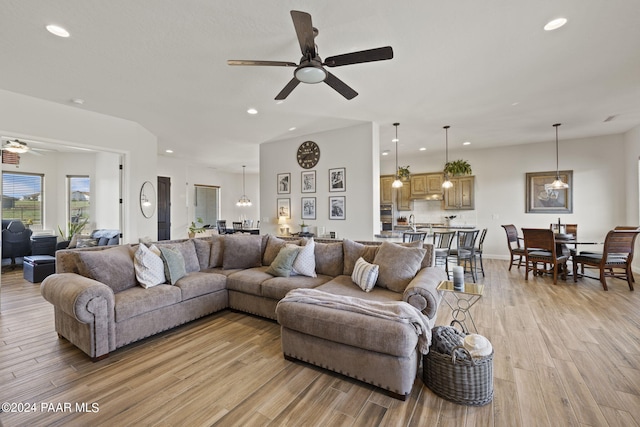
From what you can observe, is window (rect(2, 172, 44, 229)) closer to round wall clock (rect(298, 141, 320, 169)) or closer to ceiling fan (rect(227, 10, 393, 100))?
round wall clock (rect(298, 141, 320, 169))

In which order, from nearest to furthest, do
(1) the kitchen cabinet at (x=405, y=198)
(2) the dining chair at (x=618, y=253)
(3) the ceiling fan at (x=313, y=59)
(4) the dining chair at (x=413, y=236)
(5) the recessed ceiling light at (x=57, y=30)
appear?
(3) the ceiling fan at (x=313, y=59)
(5) the recessed ceiling light at (x=57, y=30)
(2) the dining chair at (x=618, y=253)
(4) the dining chair at (x=413, y=236)
(1) the kitchen cabinet at (x=405, y=198)

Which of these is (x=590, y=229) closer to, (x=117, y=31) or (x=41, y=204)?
(x=117, y=31)

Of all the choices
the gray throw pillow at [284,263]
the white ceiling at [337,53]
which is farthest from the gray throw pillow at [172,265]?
the white ceiling at [337,53]

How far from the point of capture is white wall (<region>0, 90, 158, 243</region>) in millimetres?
3909

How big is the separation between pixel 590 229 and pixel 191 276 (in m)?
8.28

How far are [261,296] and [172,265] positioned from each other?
1046mm

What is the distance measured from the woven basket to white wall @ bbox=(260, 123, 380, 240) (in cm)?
342

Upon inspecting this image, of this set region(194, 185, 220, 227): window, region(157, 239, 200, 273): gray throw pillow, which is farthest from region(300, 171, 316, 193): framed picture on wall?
region(194, 185, 220, 227): window

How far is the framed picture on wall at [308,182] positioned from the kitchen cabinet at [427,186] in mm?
3563

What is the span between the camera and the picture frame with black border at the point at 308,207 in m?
6.01

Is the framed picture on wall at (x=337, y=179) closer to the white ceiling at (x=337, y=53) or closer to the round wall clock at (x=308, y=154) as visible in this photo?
the round wall clock at (x=308, y=154)

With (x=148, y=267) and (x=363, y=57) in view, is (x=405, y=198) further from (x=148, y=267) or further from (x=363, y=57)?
(x=148, y=267)

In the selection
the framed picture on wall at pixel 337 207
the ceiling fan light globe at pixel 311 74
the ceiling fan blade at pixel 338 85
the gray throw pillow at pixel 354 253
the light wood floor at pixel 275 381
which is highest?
the ceiling fan blade at pixel 338 85

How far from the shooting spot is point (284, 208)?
21.0 ft
